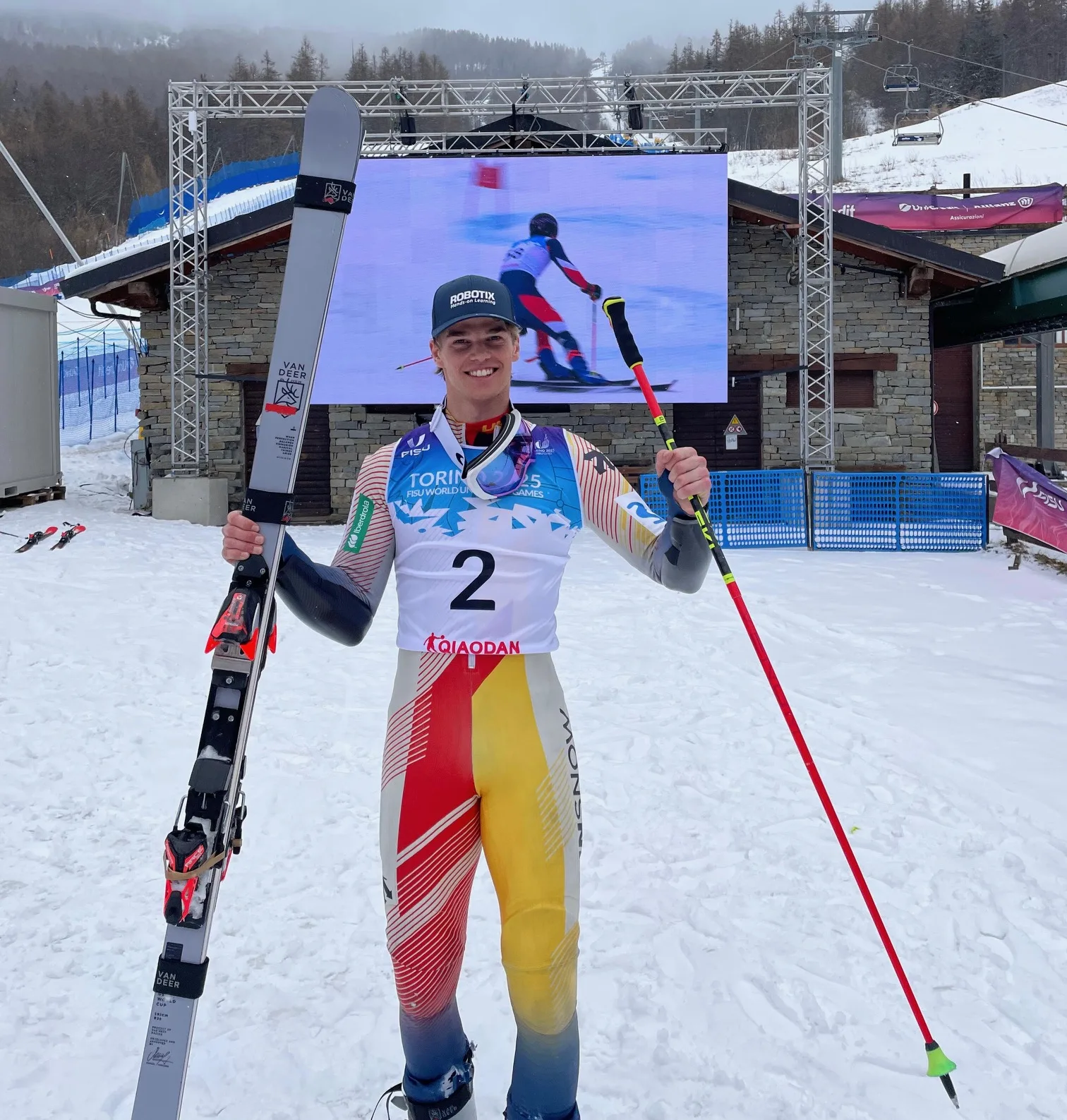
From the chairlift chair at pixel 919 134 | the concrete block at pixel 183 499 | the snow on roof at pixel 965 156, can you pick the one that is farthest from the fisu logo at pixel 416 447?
the chairlift chair at pixel 919 134

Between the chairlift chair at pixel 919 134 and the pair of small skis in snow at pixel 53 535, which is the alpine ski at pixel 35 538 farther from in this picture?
the chairlift chair at pixel 919 134

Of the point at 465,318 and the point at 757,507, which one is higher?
the point at 465,318

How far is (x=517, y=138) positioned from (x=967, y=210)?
14802 millimetres

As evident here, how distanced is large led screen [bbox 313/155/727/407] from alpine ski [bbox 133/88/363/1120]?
1182 centimetres

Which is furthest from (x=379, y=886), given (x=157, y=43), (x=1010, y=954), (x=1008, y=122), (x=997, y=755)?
(x=157, y=43)

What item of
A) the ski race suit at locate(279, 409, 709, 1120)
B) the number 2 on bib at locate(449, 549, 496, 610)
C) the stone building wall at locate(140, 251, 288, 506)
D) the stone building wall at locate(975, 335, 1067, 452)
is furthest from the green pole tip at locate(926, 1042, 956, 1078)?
the stone building wall at locate(975, 335, 1067, 452)

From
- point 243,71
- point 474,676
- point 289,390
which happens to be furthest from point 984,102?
point 474,676

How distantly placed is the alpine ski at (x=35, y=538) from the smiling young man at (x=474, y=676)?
8882 mm

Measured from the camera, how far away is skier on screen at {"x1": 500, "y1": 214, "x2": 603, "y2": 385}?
46.1ft

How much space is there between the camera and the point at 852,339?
52.0 ft

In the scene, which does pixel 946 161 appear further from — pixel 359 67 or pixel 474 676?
pixel 474 676

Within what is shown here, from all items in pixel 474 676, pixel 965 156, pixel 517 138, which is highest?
pixel 965 156

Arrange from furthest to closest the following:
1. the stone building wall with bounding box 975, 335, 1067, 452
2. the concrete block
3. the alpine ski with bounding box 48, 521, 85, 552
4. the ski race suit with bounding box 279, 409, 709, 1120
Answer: the stone building wall with bounding box 975, 335, 1067, 452, the concrete block, the alpine ski with bounding box 48, 521, 85, 552, the ski race suit with bounding box 279, 409, 709, 1120

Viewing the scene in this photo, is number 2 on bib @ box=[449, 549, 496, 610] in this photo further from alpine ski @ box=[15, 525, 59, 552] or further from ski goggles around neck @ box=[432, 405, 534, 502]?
alpine ski @ box=[15, 525, 59, 552]
